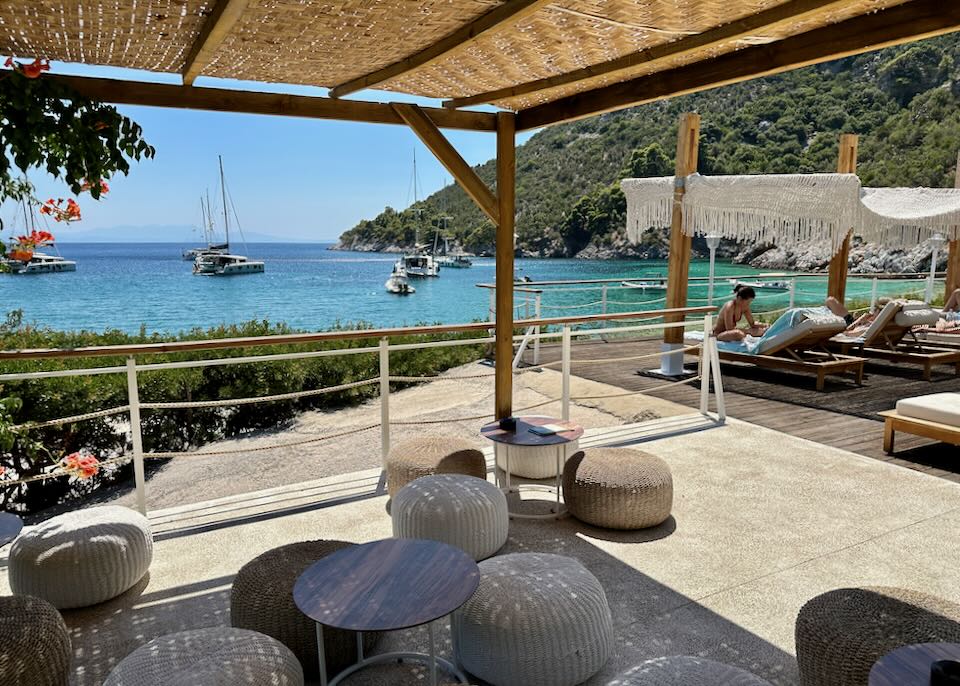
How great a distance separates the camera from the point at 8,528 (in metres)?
2.21

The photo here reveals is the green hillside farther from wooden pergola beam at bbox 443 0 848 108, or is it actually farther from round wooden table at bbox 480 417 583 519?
round wooden table at bbox 480 417 583 519

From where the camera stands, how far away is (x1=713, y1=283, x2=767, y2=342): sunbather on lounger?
743cm

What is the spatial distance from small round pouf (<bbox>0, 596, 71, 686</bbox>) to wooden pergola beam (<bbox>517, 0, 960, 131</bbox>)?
3.24 m

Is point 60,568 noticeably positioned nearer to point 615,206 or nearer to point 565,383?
point 565,383

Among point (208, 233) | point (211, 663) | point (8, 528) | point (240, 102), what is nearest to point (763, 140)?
point (240, 102)

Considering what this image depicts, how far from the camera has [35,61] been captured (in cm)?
262

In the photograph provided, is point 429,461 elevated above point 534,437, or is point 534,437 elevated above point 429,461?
point 534,437

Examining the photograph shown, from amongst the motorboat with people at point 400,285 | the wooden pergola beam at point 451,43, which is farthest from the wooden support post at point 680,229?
the motorboat with people at point 400,285

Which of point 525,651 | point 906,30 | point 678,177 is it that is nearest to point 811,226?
point 678,177

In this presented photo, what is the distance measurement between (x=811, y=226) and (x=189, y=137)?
260 feet

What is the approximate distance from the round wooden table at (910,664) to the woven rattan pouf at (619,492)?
1781 mm

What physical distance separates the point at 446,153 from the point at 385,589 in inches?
104

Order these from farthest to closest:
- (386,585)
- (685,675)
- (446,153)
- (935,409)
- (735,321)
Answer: (735,321) < (935,409) < (446,153) < (386,585) < (685,675)

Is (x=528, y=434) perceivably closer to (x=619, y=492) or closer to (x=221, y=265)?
(x=619, y=492)
